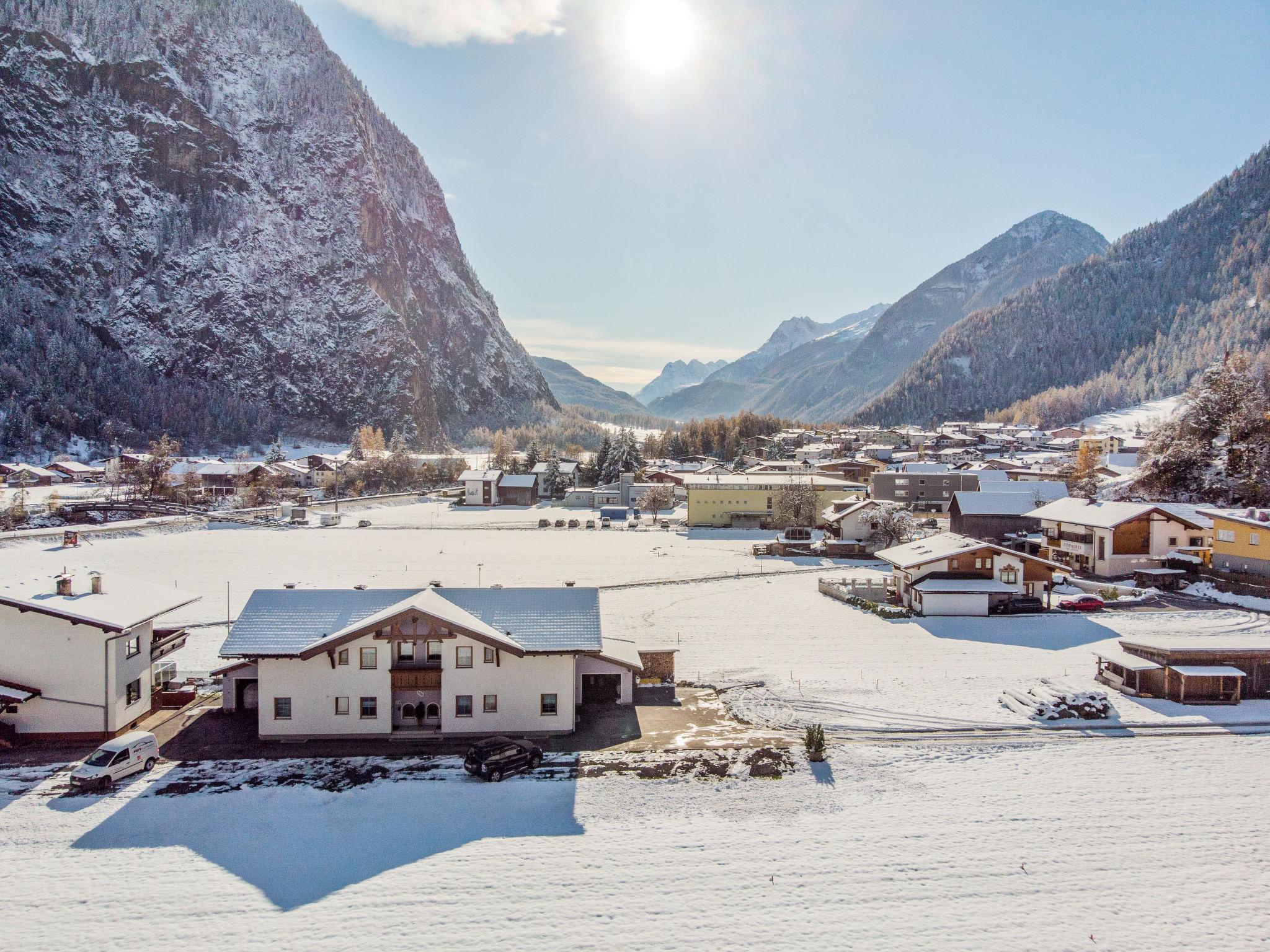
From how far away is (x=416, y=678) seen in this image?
21.0 meters

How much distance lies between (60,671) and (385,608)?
9468 millimetres

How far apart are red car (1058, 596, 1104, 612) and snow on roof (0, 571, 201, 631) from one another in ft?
135

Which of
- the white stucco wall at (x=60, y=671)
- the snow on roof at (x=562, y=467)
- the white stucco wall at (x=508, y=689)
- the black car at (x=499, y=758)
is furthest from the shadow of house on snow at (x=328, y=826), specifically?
the snow on roof at (x=562, y=467)

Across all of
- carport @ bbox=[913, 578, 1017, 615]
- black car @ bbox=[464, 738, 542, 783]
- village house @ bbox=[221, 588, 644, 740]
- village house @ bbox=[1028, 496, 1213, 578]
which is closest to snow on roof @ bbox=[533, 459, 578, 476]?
village house @ bbox=[1028, 496, 1213, 578]

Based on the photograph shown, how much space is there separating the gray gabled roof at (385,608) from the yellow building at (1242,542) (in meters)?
41.6

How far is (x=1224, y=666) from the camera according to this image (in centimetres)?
2520

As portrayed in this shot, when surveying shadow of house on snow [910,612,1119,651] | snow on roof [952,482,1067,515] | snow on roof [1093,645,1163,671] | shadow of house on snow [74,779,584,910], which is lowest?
shadow of house on snow [74,779,584,910]

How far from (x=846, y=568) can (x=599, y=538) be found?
2417cm

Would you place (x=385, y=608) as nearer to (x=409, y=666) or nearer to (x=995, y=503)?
(x=409, y=666)

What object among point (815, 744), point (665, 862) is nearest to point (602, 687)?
point (815, 744)

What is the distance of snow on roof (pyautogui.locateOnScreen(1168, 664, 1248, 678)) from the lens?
80.1 feet

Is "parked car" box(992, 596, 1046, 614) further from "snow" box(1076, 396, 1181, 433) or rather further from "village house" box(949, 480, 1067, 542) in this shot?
"snow" box(1076, 396, 1181, 433)

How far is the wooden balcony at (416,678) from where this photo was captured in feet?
68.5

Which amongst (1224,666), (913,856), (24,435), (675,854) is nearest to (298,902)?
(675,854)
